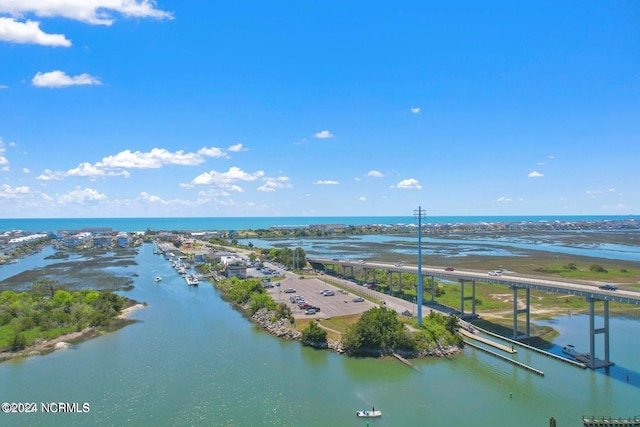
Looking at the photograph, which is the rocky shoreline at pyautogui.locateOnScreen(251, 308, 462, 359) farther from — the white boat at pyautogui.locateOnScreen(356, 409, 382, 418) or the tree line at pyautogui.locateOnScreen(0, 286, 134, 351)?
the tree line at pyautogui.locateOnScreen(0, 286, 134, 351)

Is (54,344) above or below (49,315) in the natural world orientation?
below

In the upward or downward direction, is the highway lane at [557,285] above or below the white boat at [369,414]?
above

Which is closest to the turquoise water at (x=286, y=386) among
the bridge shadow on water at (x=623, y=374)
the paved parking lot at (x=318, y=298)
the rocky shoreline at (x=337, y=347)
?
the bridge shadow on water at (x=623, y=374)

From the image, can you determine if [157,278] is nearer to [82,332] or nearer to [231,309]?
[231,309]

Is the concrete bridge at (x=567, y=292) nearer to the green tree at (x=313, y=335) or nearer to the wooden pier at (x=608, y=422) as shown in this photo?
the wooden pier at (x=608, y=422)

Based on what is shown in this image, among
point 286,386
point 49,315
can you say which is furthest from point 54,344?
point 286,386

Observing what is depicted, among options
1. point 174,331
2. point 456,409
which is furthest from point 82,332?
point 456,409

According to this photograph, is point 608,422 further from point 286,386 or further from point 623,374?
point 286,386

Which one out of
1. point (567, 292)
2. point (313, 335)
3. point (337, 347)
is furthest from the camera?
point (313, 335)

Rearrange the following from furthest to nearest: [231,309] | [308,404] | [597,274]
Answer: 1. [597,274]
2. [231,309]
3. [308,404]
